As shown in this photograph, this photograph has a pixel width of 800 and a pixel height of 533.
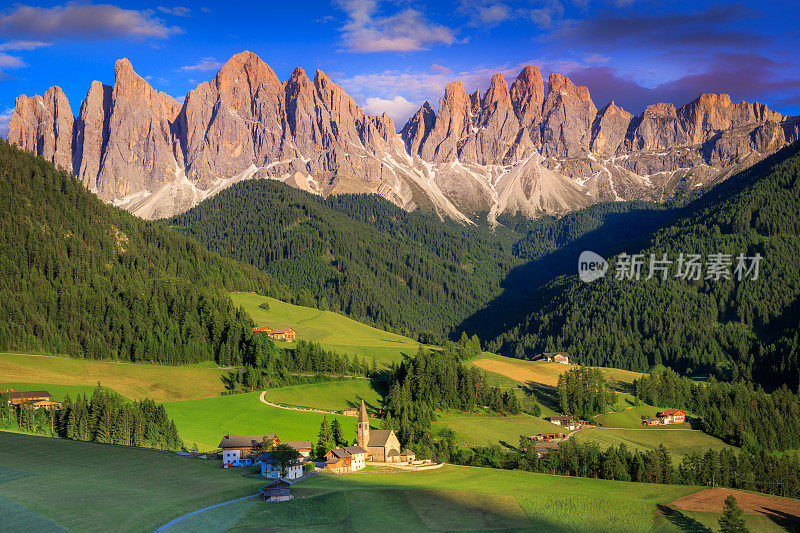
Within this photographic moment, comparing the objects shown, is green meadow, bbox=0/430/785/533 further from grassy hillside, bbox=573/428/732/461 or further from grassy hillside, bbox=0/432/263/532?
grassy hillside, bbox=573/428/732/461

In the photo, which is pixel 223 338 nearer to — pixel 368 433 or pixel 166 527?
pixel 368 433

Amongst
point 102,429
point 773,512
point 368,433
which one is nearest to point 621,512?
point 773,512

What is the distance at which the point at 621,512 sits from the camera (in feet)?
212

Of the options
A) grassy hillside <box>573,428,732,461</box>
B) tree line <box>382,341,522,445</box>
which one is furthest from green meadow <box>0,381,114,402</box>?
grassy hillside <box>573,428,732,461</box>

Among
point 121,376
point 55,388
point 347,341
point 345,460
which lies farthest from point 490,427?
point 55,388

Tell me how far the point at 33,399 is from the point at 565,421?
87.4 meters

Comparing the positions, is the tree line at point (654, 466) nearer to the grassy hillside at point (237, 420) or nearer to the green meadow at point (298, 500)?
the green meadow at point (298, 500)

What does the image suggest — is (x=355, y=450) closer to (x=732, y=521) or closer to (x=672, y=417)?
(x=732, y=521)

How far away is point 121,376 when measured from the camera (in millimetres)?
128125

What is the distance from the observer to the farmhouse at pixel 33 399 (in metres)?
100

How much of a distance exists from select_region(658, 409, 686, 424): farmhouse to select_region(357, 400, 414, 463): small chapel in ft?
205

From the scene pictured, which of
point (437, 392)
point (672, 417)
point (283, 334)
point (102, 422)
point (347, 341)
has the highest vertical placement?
point (283, 334)

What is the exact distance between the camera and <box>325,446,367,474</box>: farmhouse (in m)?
82.3

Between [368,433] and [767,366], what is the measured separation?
443ft
